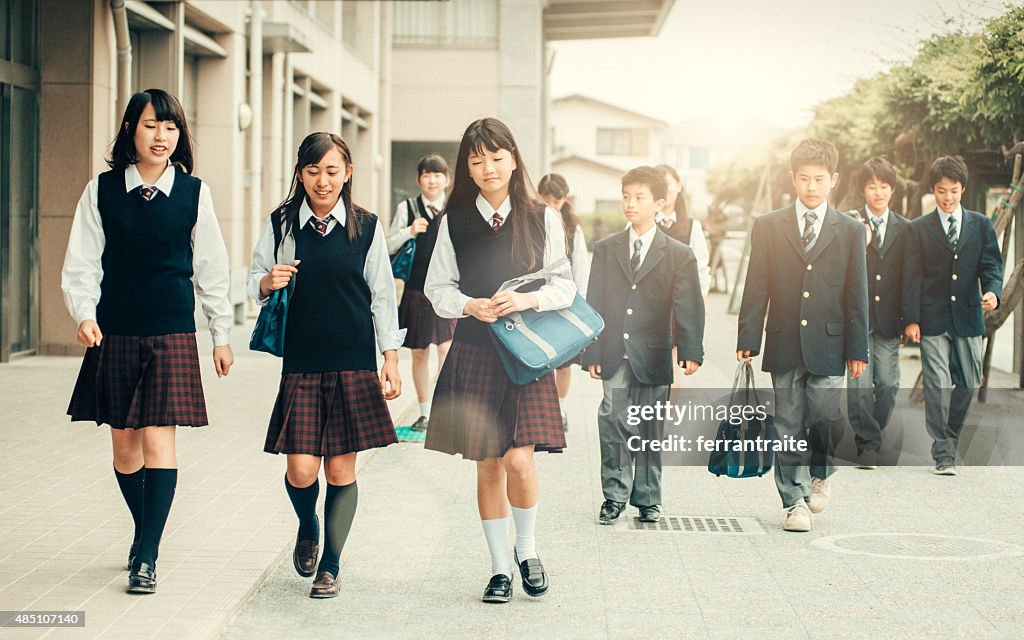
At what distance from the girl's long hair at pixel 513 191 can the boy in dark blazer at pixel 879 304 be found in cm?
395

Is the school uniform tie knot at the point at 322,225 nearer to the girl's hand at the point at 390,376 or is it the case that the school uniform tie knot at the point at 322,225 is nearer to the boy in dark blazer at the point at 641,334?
the girl's hand at the point at 390,376

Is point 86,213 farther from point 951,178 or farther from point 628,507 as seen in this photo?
point 951,178

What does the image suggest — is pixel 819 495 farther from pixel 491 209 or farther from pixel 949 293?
pixel 491 209

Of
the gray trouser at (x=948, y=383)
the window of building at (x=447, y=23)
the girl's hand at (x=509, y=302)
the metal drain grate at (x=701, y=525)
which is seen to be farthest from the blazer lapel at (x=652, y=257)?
the window of building at (x=447, y=23)

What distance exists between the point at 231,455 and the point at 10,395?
3.15 meters

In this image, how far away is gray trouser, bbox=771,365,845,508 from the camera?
6.51m

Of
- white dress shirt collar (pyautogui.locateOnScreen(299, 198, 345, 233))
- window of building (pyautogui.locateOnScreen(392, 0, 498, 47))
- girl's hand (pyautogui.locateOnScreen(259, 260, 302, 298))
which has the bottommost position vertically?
girl's hand (pyautogui.locateOnScreen(259, 260, 302, 298))

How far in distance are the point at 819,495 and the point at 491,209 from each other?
9.32 ft

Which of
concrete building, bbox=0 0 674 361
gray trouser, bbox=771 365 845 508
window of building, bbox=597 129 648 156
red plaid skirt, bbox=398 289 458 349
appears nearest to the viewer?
gray trouser, bbox=771 365 845 508

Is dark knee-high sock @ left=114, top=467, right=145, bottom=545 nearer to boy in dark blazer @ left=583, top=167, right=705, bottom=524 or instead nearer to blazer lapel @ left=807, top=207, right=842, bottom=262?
boy in dark blazer @ left=583, top=167, right=705, bottom=524

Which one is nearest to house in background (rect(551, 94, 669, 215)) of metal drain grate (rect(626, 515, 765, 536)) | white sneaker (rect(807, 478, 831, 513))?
white sneaker (rect(807, 478, 831, 513))

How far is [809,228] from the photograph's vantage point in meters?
6.61

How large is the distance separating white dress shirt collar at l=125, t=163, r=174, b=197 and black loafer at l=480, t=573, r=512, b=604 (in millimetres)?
2010

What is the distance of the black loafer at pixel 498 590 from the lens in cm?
500
